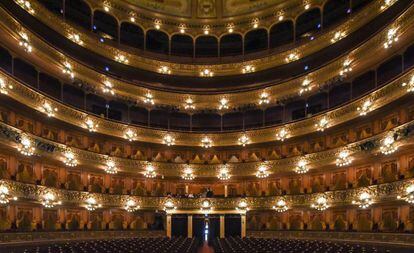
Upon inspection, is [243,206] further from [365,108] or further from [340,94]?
[365,108]

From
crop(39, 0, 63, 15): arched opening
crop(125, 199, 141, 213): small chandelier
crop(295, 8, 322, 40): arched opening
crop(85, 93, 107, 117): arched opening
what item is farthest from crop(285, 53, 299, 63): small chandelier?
crop(39, 0, 63, 15): arched opening

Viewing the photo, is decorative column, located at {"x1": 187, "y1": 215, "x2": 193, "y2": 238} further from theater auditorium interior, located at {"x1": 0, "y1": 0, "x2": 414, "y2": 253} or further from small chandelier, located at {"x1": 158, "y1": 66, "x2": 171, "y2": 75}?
small chandelier, located at {"x1": 158, "y1": 66, "x2": 171, "y2": 75}

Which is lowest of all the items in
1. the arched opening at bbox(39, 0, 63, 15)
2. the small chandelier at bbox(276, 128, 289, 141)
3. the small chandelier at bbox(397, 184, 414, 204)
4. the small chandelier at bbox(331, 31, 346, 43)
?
the small chandelier at bbox(397, 184, 414, 204)

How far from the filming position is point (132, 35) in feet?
128

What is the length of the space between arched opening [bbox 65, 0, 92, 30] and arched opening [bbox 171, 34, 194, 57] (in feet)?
30.2

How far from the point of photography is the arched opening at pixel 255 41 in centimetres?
3922

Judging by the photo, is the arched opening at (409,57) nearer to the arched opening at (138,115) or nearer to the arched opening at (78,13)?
the arched opening at (138,115)

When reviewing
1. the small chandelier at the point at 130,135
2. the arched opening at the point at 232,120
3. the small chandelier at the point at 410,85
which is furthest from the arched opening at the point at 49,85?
the small chandelier at the point at 410,85

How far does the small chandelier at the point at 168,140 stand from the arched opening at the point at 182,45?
10479 millimetres

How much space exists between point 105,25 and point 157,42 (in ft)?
19.2

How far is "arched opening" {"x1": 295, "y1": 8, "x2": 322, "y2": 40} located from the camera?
35812 millimetres

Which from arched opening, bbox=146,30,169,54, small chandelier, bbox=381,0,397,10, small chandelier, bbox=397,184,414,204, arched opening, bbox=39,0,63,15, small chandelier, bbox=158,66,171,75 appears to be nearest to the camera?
small chandelier, bbox=397,184,414,204

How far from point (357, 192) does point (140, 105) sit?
20977 mm

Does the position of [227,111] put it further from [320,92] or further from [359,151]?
[359,151]
